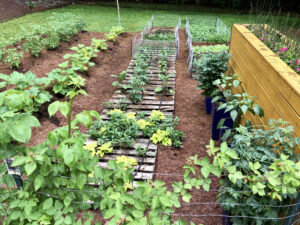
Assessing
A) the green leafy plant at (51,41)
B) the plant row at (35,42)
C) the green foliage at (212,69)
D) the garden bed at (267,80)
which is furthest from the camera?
the green leafy plant at (51,41)

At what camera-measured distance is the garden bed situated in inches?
89.7

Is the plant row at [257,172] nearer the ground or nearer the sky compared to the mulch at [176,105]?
nearer the sky

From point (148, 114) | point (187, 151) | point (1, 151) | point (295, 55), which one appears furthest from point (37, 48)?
point (295, 55)

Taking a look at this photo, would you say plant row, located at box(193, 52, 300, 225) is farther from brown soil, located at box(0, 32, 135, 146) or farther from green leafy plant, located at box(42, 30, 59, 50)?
green leafy plant, located at box(42, 30, 59, 50)

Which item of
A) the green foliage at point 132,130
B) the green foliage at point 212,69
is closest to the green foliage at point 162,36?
the green foliage at point 212,69

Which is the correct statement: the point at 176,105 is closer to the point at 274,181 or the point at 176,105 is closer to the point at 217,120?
the point at 217,120

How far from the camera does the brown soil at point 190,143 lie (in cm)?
289

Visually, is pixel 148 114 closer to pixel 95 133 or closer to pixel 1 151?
pixel 95 133

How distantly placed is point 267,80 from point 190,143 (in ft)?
5.51

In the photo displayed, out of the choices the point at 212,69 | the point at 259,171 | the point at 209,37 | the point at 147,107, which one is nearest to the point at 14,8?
the point at 209,37

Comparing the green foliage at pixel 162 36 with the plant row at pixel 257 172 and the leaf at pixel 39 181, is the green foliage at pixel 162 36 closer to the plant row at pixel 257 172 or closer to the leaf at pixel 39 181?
the plant row at pixel 257 172

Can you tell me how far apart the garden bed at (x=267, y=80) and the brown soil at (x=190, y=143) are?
3.50 ft

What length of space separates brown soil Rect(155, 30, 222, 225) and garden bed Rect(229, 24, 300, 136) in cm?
107

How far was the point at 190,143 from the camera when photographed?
409 cm
